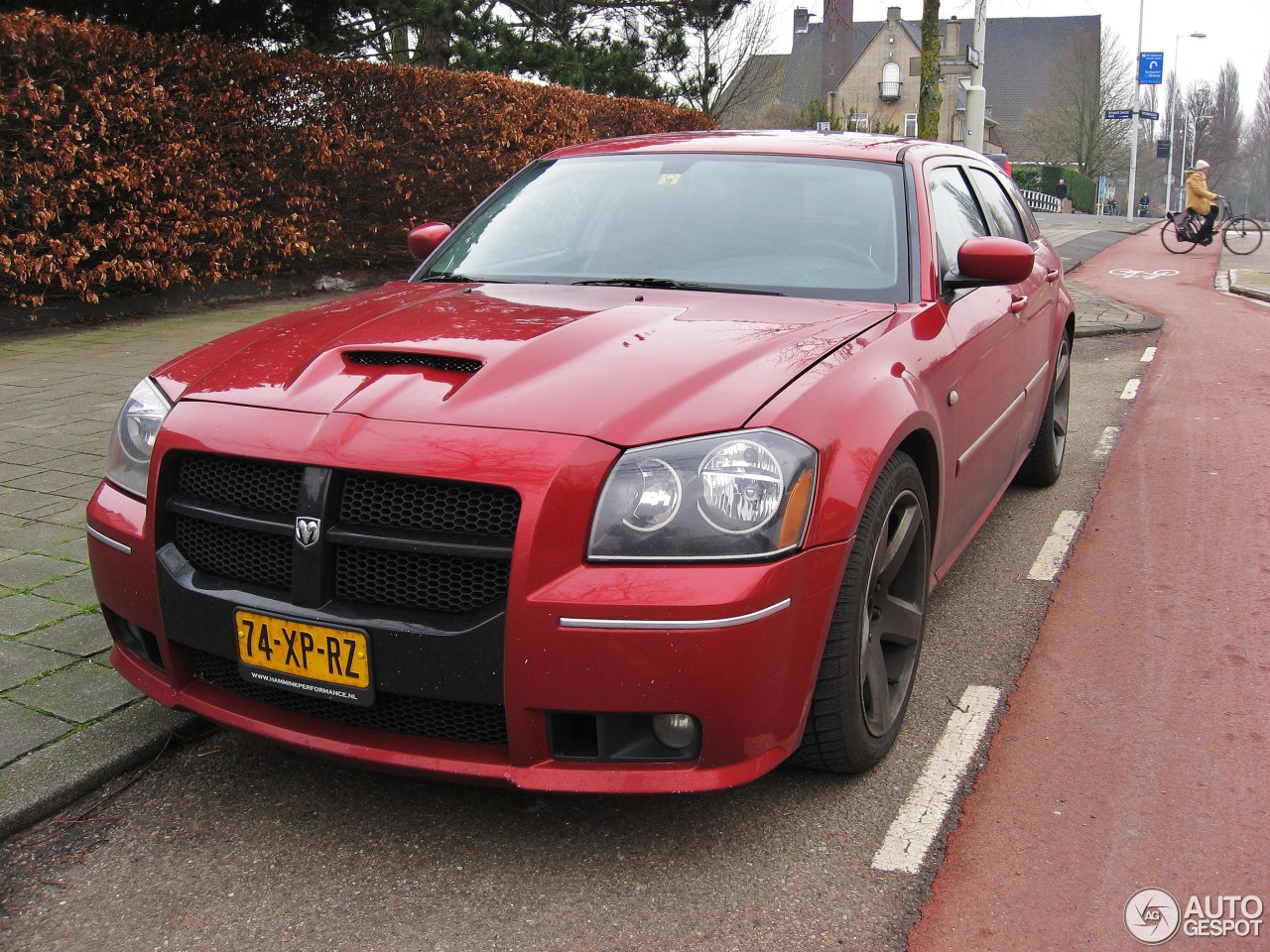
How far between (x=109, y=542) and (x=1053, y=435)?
4476 mm

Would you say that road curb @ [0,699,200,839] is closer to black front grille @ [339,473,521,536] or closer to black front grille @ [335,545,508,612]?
black front grille @ [335,545,508,612]

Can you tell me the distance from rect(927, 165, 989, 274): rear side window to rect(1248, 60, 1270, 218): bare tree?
12382 centimetres

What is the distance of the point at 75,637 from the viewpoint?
3.81 metres

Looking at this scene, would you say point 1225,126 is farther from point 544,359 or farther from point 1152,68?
point 544,359

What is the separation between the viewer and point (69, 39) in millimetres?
9242

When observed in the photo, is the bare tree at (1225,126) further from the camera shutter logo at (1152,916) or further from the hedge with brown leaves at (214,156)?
the camera shutter logo at (1152,916)

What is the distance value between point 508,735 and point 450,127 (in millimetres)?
12624

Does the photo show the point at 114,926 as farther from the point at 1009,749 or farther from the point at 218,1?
the point at 218,1

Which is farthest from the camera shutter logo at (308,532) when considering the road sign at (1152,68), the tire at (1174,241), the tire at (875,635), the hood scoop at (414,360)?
the road sign at (1152,68)

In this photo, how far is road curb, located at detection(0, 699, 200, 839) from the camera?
2902 millimetres

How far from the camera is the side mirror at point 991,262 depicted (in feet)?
12.1

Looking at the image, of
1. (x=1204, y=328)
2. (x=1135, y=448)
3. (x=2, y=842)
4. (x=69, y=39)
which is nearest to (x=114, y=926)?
(x=2, y=842)

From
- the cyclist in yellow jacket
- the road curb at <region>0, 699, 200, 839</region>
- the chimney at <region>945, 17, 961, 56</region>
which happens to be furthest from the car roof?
the chimney at <region>945, 17, 961, 56</region>

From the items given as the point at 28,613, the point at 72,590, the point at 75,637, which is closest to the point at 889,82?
the point at 72,590
